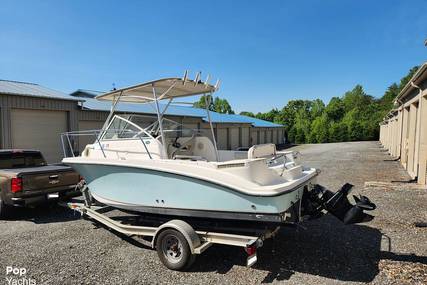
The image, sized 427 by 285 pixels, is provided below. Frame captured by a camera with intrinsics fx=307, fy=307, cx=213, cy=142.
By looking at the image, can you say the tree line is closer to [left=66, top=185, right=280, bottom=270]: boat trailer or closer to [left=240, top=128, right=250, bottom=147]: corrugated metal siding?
[left=240, top=128, right=250, bottom=147]: corrugated metal siding

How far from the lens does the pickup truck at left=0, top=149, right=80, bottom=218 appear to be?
5801 millimetres

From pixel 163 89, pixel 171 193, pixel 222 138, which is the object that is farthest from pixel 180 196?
pixel 222 138

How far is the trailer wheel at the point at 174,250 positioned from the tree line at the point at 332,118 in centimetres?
2668

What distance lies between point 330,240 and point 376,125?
48414 millimetres

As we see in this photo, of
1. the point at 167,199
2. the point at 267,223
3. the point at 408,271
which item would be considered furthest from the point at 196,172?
the point at 408,271

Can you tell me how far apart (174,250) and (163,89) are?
283 centimetres

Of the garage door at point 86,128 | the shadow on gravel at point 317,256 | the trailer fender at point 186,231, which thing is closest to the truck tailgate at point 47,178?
the trailer fender at point 186,231

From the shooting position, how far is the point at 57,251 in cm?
462

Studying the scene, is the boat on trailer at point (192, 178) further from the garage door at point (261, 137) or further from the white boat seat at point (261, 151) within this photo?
the garage door at point (261, 137)

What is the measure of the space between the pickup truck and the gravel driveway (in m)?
0.49

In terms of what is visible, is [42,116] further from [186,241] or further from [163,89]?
[186,241]

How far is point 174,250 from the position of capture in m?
4.12

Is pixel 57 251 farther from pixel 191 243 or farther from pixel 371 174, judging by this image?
pixel 371 174

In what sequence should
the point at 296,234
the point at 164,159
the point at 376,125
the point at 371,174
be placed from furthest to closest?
1. the point at 376,125
2. the point at 371,174
3. the point at 296,234
4. the point at 164,159
